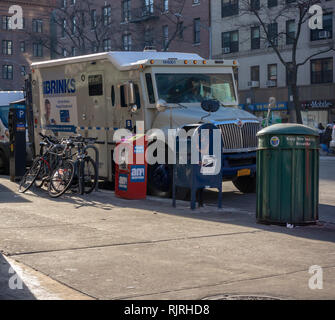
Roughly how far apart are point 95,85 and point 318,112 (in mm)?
32524

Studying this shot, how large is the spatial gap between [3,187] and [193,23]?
39.8 meters

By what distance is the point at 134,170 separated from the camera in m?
13.2

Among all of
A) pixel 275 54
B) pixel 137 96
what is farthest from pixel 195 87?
pixel 275 54

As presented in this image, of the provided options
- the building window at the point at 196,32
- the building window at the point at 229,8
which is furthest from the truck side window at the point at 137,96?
the building window at the point at 196,32

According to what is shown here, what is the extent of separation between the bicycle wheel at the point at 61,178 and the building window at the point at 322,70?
33636mm

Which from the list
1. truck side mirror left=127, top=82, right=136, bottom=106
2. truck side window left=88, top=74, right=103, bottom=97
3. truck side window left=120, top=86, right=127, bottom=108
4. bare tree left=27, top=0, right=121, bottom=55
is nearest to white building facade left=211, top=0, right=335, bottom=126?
bare tree left=27, top=0, right=121, bottom=55

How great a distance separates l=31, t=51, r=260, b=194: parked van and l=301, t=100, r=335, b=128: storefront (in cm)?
3053

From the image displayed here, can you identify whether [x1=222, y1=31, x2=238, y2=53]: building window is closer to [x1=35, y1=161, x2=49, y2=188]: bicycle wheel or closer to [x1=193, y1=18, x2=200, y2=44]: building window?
[x1=193, y1=18, x2=200, y2=44]: building window

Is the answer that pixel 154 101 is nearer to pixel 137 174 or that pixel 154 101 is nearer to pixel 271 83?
pixel 137 174

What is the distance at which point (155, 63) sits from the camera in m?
14.2

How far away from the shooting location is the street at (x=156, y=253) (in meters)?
5.95

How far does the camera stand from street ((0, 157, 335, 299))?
19.5 feet
